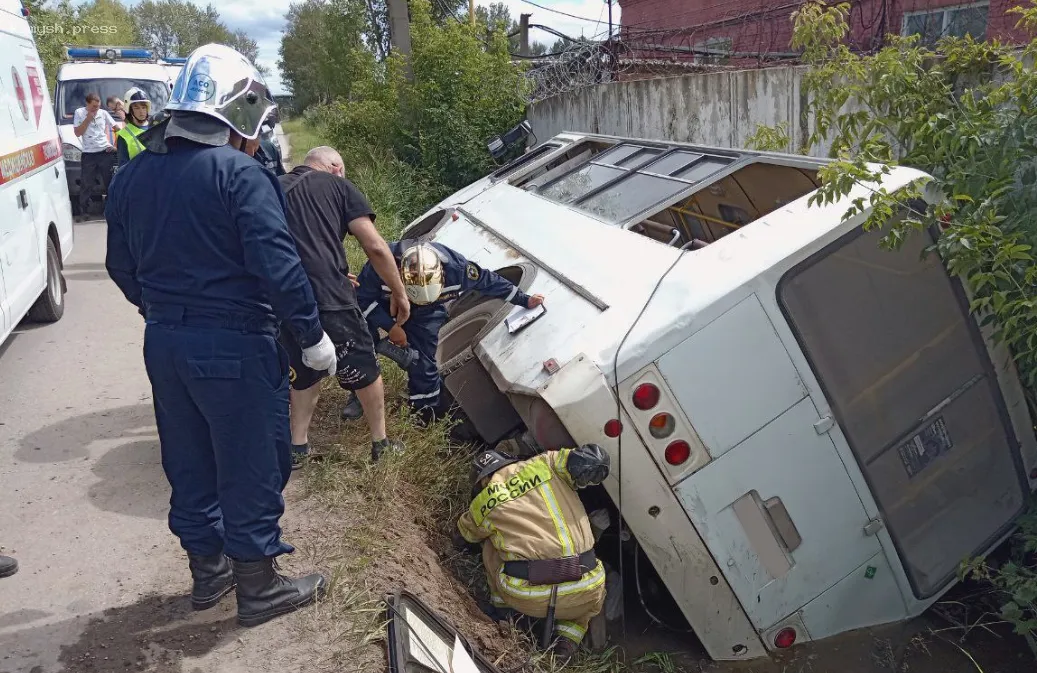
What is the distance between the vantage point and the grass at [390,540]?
115 inches

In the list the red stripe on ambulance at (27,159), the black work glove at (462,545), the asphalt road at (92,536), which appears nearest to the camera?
the asphalt road at (92,536)

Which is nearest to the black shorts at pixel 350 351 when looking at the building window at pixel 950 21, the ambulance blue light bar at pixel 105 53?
the building window at pixel 950 21

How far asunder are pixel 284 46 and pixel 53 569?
5042cm

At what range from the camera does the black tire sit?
21.3 ft

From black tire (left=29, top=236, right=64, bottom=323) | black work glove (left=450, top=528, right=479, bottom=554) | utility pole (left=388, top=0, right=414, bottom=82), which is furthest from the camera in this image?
utility pole (left=388, top=0, right=414, bottom=82)

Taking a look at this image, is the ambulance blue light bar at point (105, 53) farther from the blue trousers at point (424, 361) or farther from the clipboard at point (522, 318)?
the clipboard at point (522, 318)

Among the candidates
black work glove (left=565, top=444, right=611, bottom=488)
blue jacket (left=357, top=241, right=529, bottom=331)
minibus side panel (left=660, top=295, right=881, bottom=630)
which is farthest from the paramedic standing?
minibus side panel (left=660, top=295, right=881, bottom=630)

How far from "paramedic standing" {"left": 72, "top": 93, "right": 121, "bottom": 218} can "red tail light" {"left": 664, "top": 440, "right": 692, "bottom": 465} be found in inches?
324

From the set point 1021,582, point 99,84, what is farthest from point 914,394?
point 99,84

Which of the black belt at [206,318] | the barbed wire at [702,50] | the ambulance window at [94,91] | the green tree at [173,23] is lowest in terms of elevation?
the black belt at [206,318]

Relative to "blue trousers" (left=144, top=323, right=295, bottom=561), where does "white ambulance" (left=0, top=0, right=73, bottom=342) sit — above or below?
above

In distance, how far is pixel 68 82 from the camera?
12.3 meters

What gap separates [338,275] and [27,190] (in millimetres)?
3316

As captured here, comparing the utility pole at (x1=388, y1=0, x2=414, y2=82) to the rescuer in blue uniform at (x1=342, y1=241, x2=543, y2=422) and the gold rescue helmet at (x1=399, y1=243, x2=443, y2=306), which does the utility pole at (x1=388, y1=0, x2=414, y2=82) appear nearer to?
the rescuer in blue uniform at (x1=342, y1=241, x2=543, y2=422)
